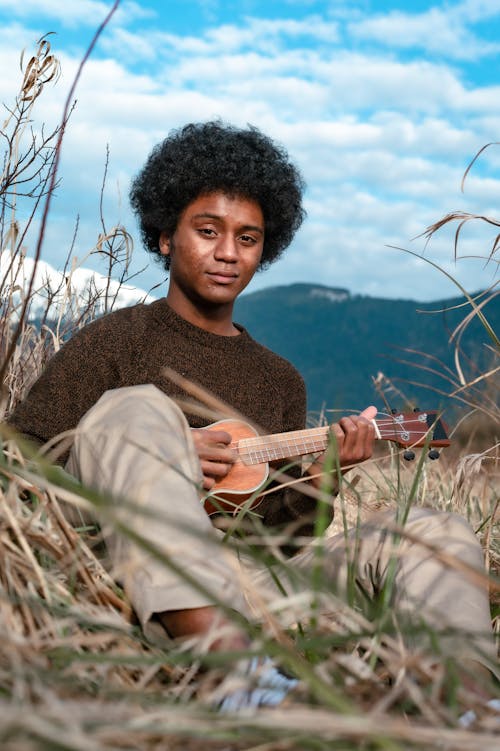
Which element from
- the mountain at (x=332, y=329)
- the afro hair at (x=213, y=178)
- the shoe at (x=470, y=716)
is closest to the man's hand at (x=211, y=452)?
the afro hair at (x=213, y=178)

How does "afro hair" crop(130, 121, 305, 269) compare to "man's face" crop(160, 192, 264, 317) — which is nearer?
"man's face" crop(160, 192, 264, 317)

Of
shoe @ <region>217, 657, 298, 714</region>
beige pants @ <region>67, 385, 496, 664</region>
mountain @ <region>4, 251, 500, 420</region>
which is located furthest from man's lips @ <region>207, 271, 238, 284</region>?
mountain @ <region>4, 251, 500, 420</region>

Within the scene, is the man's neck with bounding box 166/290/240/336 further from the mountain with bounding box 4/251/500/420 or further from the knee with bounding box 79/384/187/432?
the mountain with bounding box 4/251/500/420

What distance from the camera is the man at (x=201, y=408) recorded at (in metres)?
1.45

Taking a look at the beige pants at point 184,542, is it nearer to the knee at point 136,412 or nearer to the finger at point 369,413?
the knee at point 136,412

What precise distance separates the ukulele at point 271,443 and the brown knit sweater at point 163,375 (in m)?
0.13

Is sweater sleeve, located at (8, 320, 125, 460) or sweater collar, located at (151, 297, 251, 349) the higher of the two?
sweater collar, located at (151, 297, 251, 349)

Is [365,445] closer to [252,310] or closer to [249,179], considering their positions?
[249,179]

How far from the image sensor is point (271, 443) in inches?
105

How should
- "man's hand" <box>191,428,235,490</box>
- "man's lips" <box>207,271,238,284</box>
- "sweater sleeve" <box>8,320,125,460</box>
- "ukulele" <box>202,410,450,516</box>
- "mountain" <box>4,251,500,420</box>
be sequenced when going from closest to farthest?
1. "man's hand" <box>191,428,235,490</box>
2. "sweater sleeve" <box>8,320,125,460</box>
3. "ukulele" <box>202,410,450,516</box>
4. "man's lips" <box>207,271,238,284</box>
5. "mountain" <box>4,251,500,420</box>

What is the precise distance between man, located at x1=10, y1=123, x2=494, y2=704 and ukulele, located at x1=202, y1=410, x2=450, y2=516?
68 mm

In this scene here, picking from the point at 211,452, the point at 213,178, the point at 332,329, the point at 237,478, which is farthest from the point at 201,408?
the point at 332,329

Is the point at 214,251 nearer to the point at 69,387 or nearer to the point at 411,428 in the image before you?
the point at 69,387

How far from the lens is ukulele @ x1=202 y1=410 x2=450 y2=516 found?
256cm
